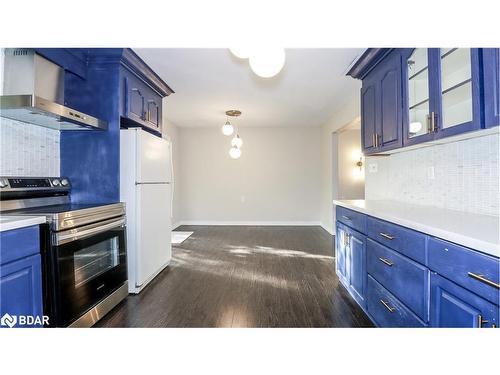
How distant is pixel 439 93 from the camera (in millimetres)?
1663

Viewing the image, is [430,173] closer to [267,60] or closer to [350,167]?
[267,60]

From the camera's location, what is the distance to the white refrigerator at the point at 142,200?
8.41 feet

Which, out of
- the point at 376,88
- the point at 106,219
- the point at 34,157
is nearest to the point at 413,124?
the point at 376,88

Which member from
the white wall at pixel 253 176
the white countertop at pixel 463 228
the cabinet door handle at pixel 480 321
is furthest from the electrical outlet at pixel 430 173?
the white wall at pixel 253 176

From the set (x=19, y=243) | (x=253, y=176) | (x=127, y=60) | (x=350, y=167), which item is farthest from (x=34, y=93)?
(x=350, y=167)

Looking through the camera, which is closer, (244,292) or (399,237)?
(399,237)

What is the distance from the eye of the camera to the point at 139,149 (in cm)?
258

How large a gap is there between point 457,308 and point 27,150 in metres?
3.11

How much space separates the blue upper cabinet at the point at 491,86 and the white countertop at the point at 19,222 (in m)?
2.52

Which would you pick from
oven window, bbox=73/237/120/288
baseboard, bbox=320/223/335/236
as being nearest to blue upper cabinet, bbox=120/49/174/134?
oven window, bbox=73/237/120/288

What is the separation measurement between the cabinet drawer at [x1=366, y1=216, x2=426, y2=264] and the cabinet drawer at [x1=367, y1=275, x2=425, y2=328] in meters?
0.32

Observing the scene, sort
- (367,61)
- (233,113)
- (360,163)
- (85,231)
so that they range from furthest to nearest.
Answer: (360,163), (233,113), (367,61), (85,231)
